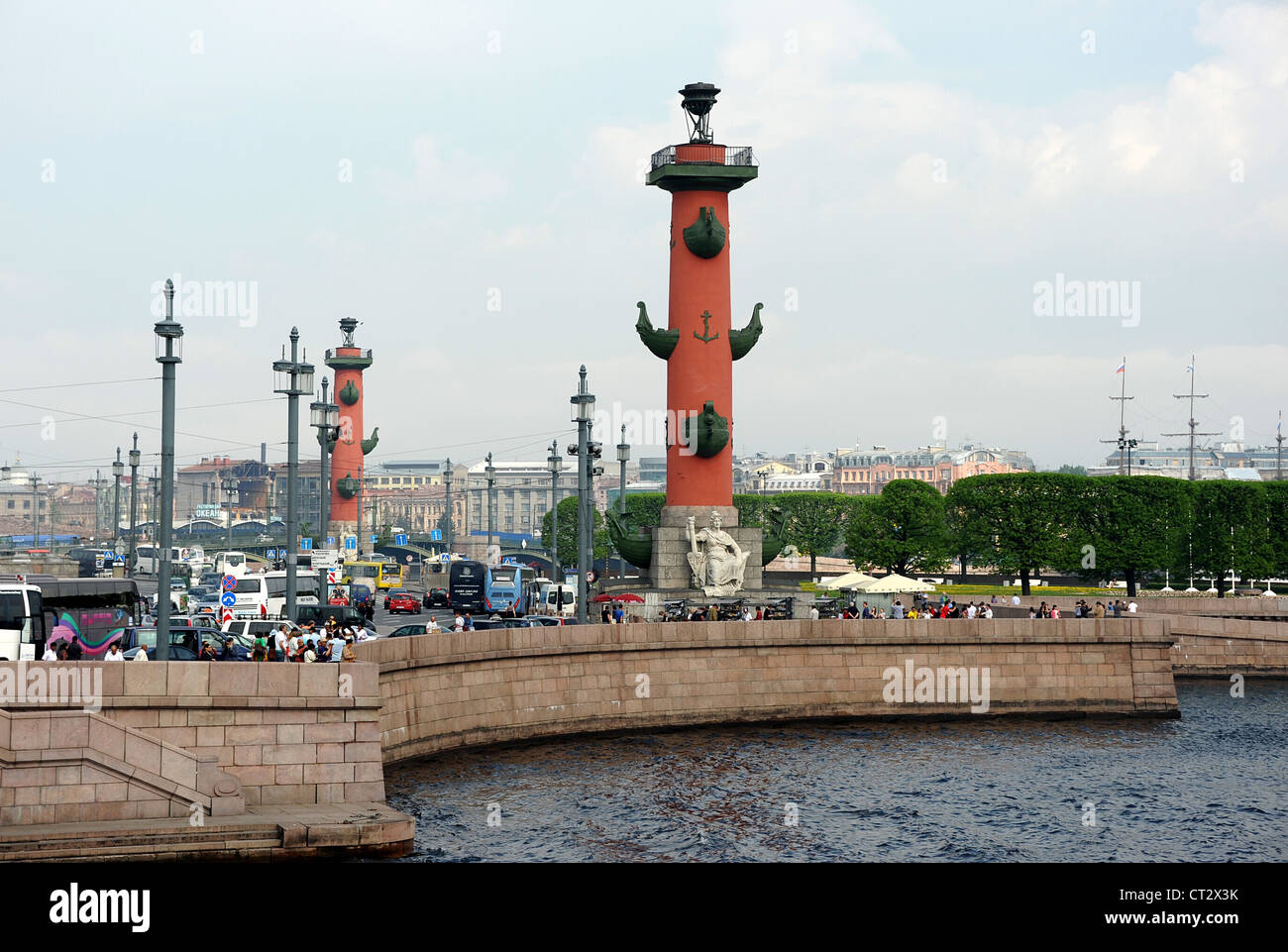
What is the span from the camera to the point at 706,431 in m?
48.5

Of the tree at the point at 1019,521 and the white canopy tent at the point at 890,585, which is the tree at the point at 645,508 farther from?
the white canopy tent at the point at 890,585

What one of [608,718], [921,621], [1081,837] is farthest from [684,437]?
[1081,837]

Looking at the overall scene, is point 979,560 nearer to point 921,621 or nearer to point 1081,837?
point 921,621

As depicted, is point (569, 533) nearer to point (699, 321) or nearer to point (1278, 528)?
point (1278, 528)

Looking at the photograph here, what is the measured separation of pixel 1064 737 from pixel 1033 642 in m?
3.92

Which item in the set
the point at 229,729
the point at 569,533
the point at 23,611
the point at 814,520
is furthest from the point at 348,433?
the point at 229,729

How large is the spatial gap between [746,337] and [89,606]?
2124 cm

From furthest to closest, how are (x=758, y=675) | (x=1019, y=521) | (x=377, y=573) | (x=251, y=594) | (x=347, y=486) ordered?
(x=347, y=486), (x=377, y=573), (x=1019, y=521), (x=251, y=594), (x=758, y=675)

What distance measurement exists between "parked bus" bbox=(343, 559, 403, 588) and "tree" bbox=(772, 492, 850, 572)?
23810mm

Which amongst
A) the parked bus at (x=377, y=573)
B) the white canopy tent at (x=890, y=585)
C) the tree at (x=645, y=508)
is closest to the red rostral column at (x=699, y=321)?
the white canopy tent at (x=890, y=585)

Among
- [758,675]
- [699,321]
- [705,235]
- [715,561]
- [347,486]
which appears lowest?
[758,675]

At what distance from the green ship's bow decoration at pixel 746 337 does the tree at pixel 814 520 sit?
4275 centimetres

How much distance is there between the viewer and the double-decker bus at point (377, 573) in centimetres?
7899
